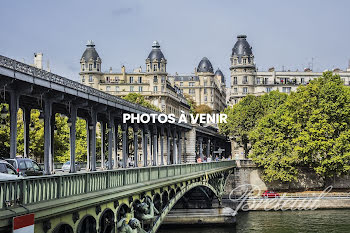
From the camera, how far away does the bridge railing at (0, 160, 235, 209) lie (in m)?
17.0

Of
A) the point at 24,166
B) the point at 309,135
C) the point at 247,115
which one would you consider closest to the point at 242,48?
the point at 247,115

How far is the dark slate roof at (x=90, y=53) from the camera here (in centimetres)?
15200

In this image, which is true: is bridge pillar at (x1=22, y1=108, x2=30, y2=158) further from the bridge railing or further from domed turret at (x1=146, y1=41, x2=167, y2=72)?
domed turret at (x1=146, y1=41, x2=167, y2=72)

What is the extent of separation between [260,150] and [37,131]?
1376 inches

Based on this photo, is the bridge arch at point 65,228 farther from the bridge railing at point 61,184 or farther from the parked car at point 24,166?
the parked car at point 24,166

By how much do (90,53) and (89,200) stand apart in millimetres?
133908

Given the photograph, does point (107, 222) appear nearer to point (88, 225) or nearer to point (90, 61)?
point (88, 225)

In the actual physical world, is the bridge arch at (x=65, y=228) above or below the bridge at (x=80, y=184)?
below

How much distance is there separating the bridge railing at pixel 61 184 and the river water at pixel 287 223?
29922 millimetres

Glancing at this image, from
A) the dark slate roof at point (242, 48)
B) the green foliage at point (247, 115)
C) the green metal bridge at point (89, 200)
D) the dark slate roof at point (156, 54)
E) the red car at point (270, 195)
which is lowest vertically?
the red car at point (270, 195)

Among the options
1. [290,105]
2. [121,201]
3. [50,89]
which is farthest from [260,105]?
[121,201]

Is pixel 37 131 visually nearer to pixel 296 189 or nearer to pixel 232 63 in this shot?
pixel 296 189

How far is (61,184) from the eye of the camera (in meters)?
20.3

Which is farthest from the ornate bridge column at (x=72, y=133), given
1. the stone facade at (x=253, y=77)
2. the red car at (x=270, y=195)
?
the stone facade at (x=253, y=77)
